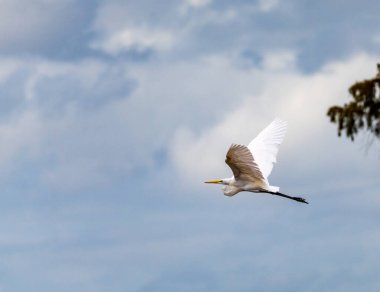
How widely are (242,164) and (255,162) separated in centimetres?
60

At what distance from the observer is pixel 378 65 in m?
31.3

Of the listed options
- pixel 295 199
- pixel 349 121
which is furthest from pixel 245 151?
pixel 295 199

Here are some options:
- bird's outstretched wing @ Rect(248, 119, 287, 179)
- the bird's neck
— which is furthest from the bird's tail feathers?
bird's outstretched wing @ Rect(248, 119, 287, 179)

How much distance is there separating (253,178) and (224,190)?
72.4 inches

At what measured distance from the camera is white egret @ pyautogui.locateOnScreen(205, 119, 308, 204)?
33.0 metres

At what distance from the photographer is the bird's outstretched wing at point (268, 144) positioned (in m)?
38.3

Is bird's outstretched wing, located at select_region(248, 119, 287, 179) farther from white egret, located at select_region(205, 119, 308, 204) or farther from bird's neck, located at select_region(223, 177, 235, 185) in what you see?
bird's neck, located at select_region(223, 177, 235, 185)

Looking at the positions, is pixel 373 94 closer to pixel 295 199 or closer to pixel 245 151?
pixel 245 151

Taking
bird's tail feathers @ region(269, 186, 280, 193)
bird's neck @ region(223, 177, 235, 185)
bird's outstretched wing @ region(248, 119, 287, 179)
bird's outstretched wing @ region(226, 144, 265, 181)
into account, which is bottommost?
bird's tail feathers @ region(269, 186, 280, 193)

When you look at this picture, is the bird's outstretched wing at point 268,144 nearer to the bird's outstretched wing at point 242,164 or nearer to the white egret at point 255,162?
the white egret at point 255,162

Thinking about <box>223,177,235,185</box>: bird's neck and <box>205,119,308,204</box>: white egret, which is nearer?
<box>205,119,308,204</box>: white egret

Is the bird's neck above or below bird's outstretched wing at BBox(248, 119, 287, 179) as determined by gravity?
below

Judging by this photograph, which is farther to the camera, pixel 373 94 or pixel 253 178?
pixel 253 178

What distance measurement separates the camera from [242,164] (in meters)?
33.8
